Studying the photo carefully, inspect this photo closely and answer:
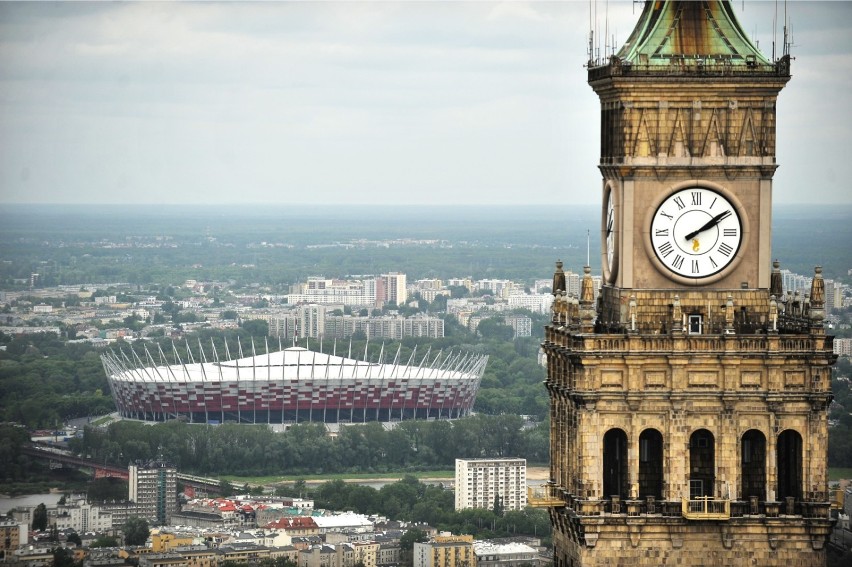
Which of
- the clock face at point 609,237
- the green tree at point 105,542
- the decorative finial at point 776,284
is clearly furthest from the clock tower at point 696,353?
the green tree at point 105,542

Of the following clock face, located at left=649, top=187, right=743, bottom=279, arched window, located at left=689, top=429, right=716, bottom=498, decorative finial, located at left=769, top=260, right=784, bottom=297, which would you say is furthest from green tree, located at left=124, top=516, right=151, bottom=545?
clock face, located at left=649, top=187, right=743, bottom=279

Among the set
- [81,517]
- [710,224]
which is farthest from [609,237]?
[81,517]

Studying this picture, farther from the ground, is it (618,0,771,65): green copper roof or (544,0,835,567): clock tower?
(618,0,771,65): green copper roof

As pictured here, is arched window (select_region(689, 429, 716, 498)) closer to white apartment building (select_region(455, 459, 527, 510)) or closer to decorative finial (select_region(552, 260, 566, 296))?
decorative finial (select_region(552, 260, 566, 296))


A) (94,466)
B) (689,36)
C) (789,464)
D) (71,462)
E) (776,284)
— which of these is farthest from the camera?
(94,466)

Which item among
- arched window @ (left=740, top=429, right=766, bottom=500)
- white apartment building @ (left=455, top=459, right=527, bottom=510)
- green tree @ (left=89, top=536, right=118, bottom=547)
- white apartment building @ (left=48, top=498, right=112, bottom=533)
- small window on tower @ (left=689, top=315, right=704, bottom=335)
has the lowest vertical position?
green tree @ (left=89, top=536, right=118, bottom=547)

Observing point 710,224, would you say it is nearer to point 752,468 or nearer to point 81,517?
point 752,468

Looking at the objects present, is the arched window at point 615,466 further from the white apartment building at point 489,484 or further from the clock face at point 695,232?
the white apartment building at point 489,484
